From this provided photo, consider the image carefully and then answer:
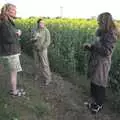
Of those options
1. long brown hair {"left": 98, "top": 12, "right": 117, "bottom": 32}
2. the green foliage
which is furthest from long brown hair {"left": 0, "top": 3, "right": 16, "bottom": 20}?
the green foliage

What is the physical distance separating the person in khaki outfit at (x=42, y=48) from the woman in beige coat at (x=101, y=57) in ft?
5.80

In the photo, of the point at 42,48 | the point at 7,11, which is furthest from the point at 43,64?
the point at 7,11

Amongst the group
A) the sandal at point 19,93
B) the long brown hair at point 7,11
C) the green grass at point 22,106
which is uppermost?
the long brown hair at point 7,11

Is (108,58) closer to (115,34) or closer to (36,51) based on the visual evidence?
(115,34)

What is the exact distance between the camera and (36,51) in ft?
35.0

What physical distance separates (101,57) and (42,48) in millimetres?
2134

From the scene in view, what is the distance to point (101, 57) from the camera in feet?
28.5

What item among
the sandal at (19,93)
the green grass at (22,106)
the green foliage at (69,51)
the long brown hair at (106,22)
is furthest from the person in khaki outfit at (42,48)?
the long brown hair at (106,22)

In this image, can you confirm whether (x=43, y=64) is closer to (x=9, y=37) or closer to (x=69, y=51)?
(x=69, y=51)

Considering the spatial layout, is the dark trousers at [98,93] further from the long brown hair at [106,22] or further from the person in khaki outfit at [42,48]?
the person in khaki outfit at [42,48]

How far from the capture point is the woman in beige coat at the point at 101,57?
27.9ft

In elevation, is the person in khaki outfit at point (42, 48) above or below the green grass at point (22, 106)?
above

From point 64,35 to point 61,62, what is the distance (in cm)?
92

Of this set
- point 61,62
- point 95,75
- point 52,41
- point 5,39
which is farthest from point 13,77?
point 52,41
